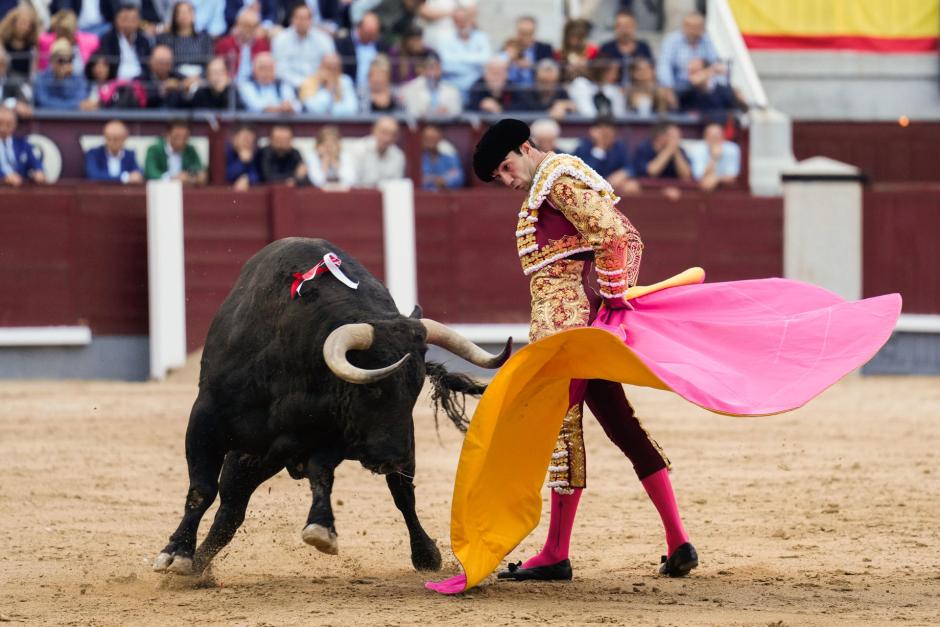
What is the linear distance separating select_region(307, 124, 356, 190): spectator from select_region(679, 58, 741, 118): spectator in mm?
2168

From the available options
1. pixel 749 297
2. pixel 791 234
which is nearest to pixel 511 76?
pixel 791 234

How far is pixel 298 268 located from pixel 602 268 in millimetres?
813

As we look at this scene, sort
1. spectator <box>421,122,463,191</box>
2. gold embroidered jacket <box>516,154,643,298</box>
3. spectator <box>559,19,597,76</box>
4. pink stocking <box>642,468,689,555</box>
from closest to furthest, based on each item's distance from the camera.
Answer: gold embroidered jacket <box>516,154,643,298</box>, pink stocking <box>642,468,689,555</box>, spectator <box>421,122,463,191</box>, spectator <box>559,19,597,76</box>

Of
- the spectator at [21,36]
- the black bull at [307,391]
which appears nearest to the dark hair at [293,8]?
the spectator at [21,36]

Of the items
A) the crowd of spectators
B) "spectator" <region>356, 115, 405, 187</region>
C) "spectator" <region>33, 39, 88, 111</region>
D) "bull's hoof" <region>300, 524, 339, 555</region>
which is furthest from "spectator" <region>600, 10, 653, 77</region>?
"bull's hoof" <region>300, 524, 339, 555</region>

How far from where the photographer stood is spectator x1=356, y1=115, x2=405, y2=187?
32.3ft

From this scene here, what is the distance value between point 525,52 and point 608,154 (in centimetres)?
106

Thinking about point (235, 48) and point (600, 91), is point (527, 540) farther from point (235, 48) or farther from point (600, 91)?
point (600, 91)

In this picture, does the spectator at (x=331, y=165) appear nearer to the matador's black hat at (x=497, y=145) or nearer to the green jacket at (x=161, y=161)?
the green jacket at (x=161, y=161)

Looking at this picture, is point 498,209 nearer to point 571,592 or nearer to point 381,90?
point 381,90

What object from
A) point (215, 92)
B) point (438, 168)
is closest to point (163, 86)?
point (215, 92)

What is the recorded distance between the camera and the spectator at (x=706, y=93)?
34.7 ft

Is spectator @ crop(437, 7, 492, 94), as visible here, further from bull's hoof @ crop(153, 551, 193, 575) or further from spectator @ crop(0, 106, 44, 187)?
bull's hoof @ crop(153, 551, 193, 575)

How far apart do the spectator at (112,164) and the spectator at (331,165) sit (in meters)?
0.98
